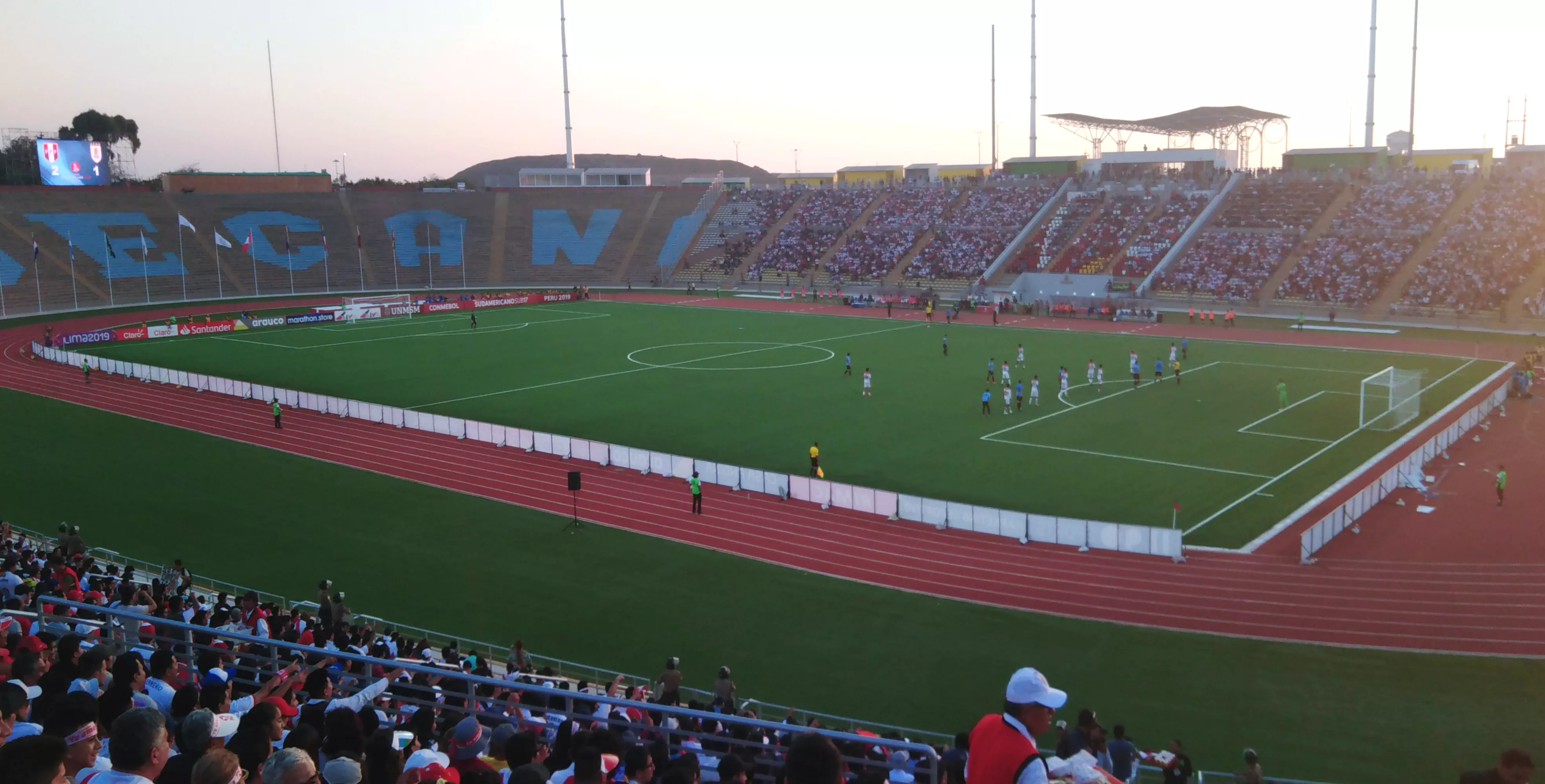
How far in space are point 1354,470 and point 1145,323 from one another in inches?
1272

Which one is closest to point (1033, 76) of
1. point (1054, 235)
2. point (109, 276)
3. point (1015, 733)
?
point (1054, 235)

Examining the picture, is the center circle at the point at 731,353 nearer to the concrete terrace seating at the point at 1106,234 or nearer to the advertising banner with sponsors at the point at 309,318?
the advertising banner with sponsors at the point at 309,318

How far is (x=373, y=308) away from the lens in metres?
67.6

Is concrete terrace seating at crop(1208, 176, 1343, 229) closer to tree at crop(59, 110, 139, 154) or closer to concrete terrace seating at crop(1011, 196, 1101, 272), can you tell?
concrete terrace seating at crop(1011, 196, 1101, 272)

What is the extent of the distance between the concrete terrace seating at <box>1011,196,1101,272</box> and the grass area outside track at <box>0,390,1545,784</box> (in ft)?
177

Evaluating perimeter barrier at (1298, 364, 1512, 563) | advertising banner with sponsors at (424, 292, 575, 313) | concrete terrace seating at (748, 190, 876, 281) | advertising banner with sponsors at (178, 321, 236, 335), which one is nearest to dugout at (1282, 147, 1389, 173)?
concrete terrace seating at (748, 190, 876, 281)

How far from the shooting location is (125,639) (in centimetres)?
1066

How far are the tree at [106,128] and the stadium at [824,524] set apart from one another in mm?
52465

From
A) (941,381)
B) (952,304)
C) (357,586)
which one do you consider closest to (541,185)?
(952,304)

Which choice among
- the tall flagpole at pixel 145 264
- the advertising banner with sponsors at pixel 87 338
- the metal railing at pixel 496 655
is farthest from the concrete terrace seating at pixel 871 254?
the metal railing at pixel 496 655

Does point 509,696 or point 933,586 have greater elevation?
point 509,696

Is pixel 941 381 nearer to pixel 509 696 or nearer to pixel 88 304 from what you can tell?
pixel 509 696

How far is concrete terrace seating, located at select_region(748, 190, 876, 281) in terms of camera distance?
84.9 m

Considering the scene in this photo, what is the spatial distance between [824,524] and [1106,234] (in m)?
55.8
